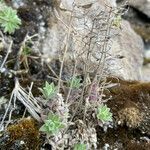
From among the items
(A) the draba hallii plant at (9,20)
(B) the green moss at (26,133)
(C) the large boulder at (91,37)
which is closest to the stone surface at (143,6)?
(C) the large boulder at (91,37)

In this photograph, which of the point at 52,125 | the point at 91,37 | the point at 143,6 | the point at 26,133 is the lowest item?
the point at 26,133

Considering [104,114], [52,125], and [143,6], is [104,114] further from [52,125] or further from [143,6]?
[143,6]

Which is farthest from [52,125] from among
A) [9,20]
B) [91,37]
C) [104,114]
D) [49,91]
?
[9,20]

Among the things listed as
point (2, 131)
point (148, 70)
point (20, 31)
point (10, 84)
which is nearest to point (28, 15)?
point (20, 31)

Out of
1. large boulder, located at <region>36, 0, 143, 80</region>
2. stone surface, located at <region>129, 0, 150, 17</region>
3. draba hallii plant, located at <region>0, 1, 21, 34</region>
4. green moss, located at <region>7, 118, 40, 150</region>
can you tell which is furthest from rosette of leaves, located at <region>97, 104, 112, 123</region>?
stone surface, located at <region>129, 0, 150, 17</region>

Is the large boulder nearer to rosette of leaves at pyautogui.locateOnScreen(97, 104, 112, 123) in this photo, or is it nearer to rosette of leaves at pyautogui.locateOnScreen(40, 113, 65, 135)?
rosette of leaves at pyautogui.locateOnScreen(97, 104, 112, 123)
